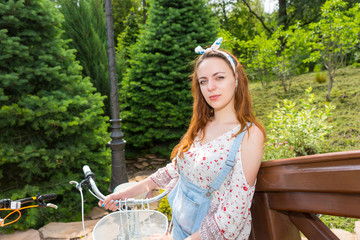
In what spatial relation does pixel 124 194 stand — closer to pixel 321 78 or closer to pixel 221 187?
pixel 221 187

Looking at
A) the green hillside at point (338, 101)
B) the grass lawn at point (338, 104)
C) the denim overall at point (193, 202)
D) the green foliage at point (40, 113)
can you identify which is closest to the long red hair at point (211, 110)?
the denim overall at point (193, 202)

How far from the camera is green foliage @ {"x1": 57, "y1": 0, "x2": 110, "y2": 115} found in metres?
5.17

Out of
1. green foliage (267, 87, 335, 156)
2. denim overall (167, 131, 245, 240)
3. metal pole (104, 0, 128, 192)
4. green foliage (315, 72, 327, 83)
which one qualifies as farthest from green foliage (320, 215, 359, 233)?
green foliage (315, 72, 327, 83)

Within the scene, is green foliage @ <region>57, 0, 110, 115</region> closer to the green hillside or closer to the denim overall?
the green hillside

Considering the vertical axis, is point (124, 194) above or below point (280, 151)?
above

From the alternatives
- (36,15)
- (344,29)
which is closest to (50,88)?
(36,15)

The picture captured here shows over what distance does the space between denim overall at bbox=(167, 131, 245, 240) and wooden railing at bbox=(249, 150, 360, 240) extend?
0.16 metres

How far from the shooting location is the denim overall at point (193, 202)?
115 centimetres

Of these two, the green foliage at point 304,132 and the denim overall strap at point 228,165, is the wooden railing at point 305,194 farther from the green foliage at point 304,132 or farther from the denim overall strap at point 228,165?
the green foliage at point 304,132

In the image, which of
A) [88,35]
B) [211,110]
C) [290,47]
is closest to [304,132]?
[211,110]

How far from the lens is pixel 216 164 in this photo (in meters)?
1.19

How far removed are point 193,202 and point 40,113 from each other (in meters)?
2.55

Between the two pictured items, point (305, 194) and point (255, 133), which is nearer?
point (305, 194)

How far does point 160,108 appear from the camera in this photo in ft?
17.5
